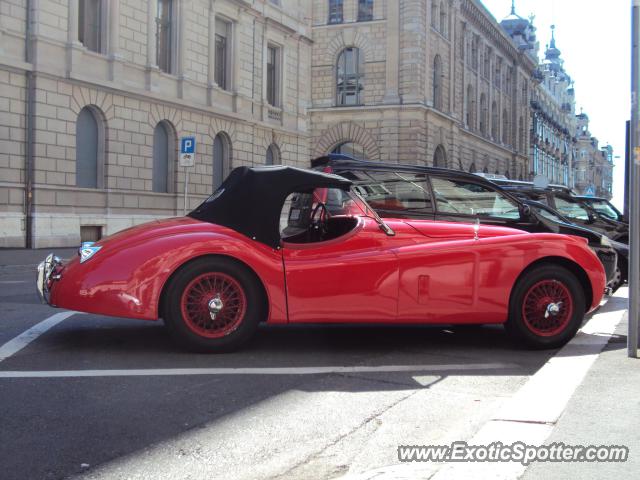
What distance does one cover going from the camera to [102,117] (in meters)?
23.3

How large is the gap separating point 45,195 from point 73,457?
19.3 m

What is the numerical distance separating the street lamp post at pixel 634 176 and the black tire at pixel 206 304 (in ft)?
9.15

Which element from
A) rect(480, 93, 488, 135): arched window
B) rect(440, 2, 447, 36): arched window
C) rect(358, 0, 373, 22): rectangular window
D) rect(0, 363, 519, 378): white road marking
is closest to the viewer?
rect(0, 363, 519, 378): white road marking

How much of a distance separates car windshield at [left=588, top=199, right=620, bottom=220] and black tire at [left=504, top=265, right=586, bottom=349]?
861 centimetres

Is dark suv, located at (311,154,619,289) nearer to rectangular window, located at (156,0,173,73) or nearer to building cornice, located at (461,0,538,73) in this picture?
rectangular window, located at (156,0,173,73)

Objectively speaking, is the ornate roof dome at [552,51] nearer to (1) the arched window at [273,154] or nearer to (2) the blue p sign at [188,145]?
(1) the arched window at [273,154]

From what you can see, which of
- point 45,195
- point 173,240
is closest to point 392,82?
point 45,195

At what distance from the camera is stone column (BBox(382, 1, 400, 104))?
144 feet

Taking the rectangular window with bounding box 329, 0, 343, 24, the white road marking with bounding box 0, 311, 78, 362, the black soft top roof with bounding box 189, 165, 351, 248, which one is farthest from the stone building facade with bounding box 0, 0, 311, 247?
the black soft top roof with bounding box 189, 165, 351, 248

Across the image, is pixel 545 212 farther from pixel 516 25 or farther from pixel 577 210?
pixel 516 25

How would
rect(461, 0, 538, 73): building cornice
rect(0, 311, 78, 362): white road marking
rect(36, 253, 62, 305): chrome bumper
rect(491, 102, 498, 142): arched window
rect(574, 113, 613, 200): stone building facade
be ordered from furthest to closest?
rect(574, 113, 613, 200): stone building facade
rect(491, 102, 498, 142): arched window
rect(461, 0, 538, 73): building cornice
rect(36, 253, 62, 305): chrome bumper
rect(0, 311, 78, 362): white road marking

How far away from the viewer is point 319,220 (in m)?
6.25

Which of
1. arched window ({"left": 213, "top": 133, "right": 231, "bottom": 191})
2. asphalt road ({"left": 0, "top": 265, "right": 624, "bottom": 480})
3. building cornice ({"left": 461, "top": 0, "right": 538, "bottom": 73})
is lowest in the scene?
asphalt road ({"left": 0, "top": 265, "right": 624, "bottom": 480})

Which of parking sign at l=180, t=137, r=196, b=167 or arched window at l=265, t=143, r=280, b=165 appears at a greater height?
arched window at l=265, t=143, r=280, b=165
